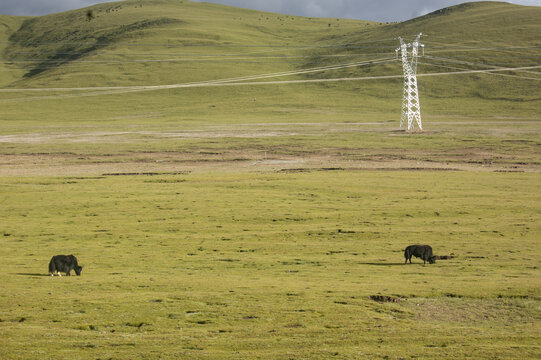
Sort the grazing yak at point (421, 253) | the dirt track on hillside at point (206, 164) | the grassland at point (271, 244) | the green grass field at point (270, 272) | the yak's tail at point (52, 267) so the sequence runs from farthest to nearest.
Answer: the dirt track on hillside at point (206, 164)
the grazing yak at point (421, 253)
the yak's tail at point (52, 267)
the grassland at point (271, 244)
the green grass field at point (270, 272)

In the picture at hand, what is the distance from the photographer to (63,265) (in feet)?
81.6

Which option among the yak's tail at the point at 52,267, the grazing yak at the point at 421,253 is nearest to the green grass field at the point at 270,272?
the grazing yak at the point at 421,253

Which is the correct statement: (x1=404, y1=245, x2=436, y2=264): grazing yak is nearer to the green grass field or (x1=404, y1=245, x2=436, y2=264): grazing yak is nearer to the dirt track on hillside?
the green grass field

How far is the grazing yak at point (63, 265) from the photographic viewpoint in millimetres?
24672

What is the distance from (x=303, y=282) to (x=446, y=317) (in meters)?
6.04

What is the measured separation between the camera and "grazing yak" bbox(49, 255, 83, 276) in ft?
80.9

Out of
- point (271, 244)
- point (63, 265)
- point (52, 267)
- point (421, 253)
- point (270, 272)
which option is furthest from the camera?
point (271, 244)

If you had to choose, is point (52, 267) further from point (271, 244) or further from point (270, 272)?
point (271, 244)

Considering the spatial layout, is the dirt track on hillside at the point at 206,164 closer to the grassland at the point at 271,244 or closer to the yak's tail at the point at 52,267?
the grassland at the point at 271,244

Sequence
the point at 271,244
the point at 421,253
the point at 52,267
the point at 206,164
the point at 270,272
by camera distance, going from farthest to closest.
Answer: the point at 206,164
the point at 271,244
the point at 421,253
the point at 270,272
the point at 52,267

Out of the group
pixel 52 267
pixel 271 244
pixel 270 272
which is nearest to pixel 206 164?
→ pixel 271 244

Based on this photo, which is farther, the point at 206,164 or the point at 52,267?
the point at 206,164

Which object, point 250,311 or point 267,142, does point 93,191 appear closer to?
point 250,311

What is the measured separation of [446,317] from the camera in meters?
19.7
